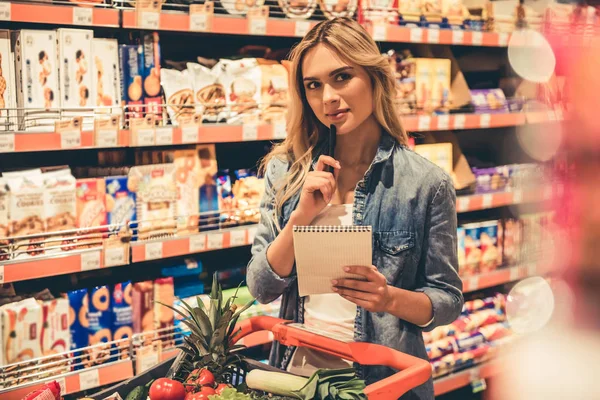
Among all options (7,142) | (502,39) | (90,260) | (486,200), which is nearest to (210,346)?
(90,260)

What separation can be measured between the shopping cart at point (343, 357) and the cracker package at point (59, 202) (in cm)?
102

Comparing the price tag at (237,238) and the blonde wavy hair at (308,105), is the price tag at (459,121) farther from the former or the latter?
the blonde wavy hair at (308,105)

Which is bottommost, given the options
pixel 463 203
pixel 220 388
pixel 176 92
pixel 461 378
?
pixel 461 378

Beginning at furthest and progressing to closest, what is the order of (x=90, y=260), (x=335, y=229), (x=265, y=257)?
(x=90, y=260) → (x=265, y=257) → (x=335, y=229)

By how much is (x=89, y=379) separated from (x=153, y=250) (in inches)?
20.0

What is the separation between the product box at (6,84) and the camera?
210cm

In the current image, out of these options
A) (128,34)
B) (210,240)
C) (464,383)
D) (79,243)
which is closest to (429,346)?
(464,383)

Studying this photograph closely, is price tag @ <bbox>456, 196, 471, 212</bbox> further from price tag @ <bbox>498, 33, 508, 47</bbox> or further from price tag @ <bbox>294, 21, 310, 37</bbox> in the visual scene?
price tag @ <bbox>294, 21, 310, 37</bbox>

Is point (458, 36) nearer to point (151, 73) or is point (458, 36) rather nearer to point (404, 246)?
point (151, 73)

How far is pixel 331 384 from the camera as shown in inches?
43.6

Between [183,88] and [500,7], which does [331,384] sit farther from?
[500,7]

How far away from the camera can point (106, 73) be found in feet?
7.64

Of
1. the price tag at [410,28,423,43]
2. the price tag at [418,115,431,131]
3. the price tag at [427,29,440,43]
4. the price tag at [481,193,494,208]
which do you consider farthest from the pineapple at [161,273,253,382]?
the price tag at [481,193,494,208]

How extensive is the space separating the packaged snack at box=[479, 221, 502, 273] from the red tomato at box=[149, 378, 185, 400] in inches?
105
